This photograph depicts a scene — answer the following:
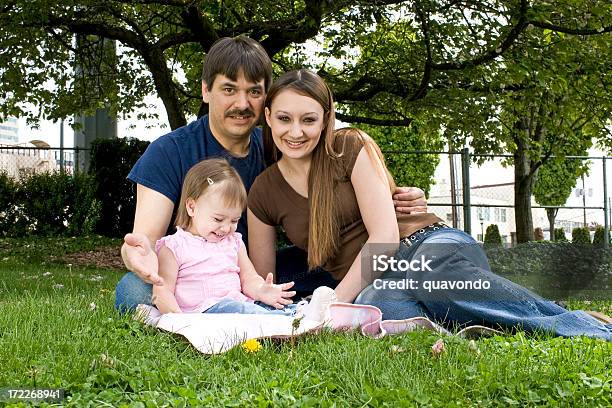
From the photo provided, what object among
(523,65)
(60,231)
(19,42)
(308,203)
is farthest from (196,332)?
(60,231)

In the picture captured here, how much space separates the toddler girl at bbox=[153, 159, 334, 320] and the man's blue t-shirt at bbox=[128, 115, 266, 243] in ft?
0.68

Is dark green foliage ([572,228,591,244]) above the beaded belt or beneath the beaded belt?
beneath

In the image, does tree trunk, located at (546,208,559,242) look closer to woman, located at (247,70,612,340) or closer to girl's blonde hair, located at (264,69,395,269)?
woman, located at (247,70,612,340)

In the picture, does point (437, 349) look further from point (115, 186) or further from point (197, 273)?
point (115, 186)

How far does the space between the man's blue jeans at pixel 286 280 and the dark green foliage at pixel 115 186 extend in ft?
31.6

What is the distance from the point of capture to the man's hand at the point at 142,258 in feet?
A: 10.6

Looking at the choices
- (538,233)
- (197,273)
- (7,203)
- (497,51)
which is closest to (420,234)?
(197,273)

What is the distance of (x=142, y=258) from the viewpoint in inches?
129

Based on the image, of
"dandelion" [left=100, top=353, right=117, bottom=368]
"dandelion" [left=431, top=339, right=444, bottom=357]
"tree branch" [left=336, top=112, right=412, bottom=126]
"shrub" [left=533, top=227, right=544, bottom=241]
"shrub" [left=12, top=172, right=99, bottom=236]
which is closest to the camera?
"dandelion" [left=100, top=353, right=117, bottom=368]

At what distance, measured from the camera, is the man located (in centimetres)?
362

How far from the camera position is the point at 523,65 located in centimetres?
807

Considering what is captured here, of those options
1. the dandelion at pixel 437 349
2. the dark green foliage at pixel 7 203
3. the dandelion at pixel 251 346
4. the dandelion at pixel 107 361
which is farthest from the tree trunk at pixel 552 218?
the dandelion at pixel 107 361

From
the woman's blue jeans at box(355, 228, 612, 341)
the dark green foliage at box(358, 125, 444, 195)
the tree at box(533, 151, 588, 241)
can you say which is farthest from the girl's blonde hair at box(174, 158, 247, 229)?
the tree at box(533, 151, 588, 241)

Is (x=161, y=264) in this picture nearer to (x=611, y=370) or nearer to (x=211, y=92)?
(x=211, y=92)
